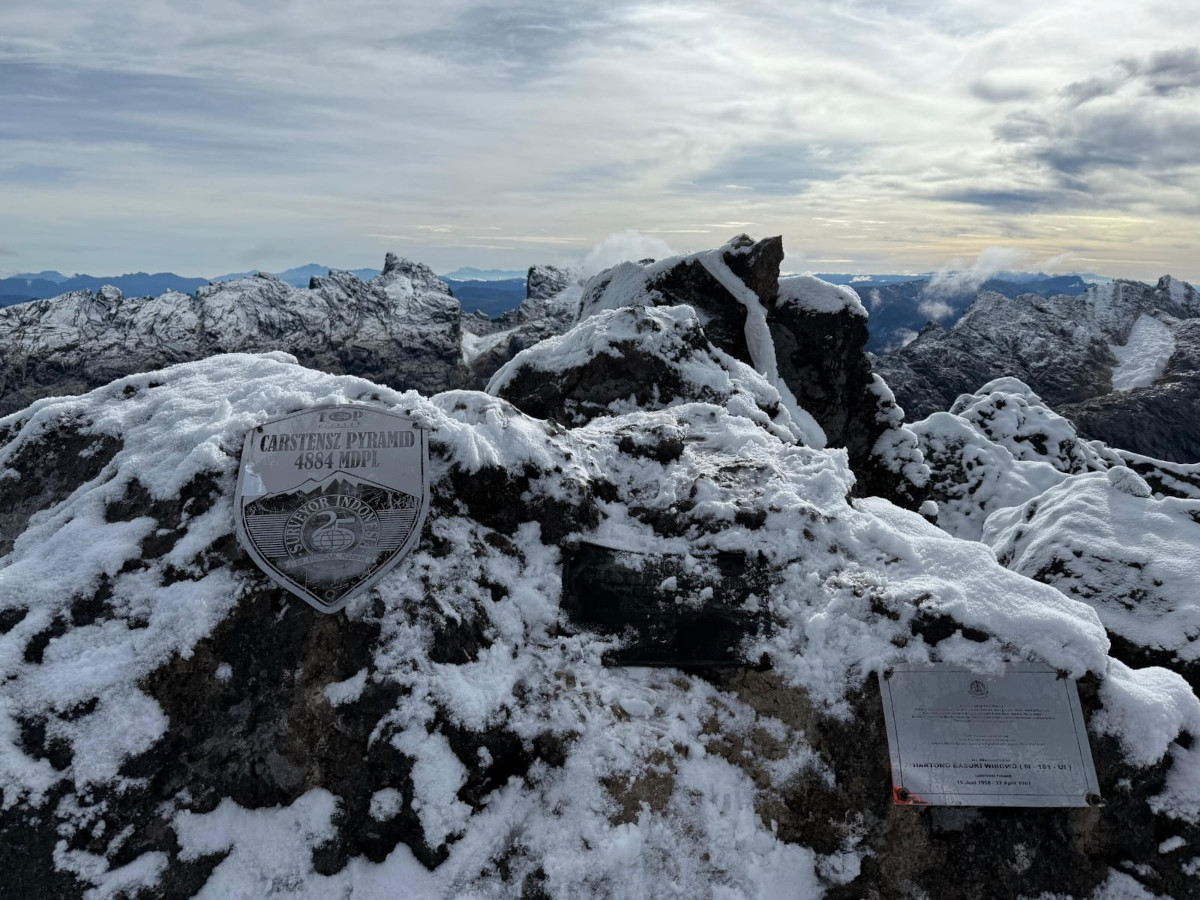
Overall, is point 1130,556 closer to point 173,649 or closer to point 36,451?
point 173,649

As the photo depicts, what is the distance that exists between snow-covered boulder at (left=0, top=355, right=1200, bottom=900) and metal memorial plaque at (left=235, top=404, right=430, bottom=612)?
0.68ft

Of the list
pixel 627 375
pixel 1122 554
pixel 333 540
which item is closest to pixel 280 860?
pixel 333 540

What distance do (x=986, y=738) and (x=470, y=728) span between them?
476cm

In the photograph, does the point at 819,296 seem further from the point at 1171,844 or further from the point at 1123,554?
the point at 1171,844

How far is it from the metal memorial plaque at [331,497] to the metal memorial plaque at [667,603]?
80.4 inches

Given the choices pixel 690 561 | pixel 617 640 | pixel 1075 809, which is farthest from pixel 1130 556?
pixel 617 640

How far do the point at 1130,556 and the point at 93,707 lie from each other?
13.7 metres

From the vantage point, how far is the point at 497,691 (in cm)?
631

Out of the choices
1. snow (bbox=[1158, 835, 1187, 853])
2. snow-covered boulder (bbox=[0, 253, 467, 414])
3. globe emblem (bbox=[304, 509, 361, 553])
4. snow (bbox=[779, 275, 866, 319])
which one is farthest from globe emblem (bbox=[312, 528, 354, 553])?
snow-covered boulder (bbox=[0, 253, 467, 414])

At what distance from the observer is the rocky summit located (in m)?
5.50

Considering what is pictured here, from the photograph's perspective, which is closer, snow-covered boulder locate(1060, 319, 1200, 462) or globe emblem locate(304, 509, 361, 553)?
globe emblem locate(304, 509, 361, 553)

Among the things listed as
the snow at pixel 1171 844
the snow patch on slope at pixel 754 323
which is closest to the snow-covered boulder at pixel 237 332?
the snow patch on slope at pixel 754 323

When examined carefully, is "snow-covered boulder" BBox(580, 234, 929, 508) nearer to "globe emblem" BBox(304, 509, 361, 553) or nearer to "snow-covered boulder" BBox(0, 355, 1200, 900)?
"snow-covered boulder" BBox(0, 355, 1200, 900)

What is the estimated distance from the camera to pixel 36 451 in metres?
7.87
